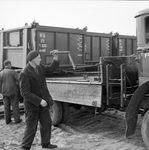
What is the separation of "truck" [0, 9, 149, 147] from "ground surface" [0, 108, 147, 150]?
0.40 m

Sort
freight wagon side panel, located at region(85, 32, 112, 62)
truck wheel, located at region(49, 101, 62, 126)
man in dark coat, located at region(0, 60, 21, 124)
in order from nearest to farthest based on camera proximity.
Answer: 1. truck wheel, located at region(49, 101, 62, 126)
2. man in dark coat, located at region(0, 60, 21, 124)
3. freight wagon side panel, located at region(85, 32, 112, 62)

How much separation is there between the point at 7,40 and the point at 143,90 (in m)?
5.36

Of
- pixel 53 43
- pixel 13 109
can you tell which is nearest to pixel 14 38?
pixel 53 43

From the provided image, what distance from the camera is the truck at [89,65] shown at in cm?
404

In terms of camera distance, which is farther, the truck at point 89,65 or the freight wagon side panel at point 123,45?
the freight wagon side panel at point 123,45

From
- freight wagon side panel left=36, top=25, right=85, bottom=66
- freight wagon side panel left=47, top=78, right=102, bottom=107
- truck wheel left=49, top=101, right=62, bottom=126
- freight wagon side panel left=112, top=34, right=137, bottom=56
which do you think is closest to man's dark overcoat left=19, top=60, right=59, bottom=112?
freight wagon side panel left=47, top=78, right=102, bottom=107

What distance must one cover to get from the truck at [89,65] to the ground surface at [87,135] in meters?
0.40

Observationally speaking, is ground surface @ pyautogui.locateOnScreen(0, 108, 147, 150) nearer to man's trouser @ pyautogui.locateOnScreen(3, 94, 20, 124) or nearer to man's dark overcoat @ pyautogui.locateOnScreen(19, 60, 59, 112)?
man's trouser @ pyautogui.locateOnScreen(3, 94, 20, 124)

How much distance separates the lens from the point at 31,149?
445cm

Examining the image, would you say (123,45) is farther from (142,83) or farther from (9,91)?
(142,83)

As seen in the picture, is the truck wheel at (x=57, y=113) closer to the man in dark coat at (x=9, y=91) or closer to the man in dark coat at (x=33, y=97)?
the man in dark coat at (x=9, y=91)

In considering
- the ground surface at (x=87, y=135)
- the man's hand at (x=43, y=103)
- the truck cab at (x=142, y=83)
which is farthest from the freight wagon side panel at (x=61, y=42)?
the truck cab at (x=142, y=83)

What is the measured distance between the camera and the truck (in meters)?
4.04

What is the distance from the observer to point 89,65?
6.69 metres
